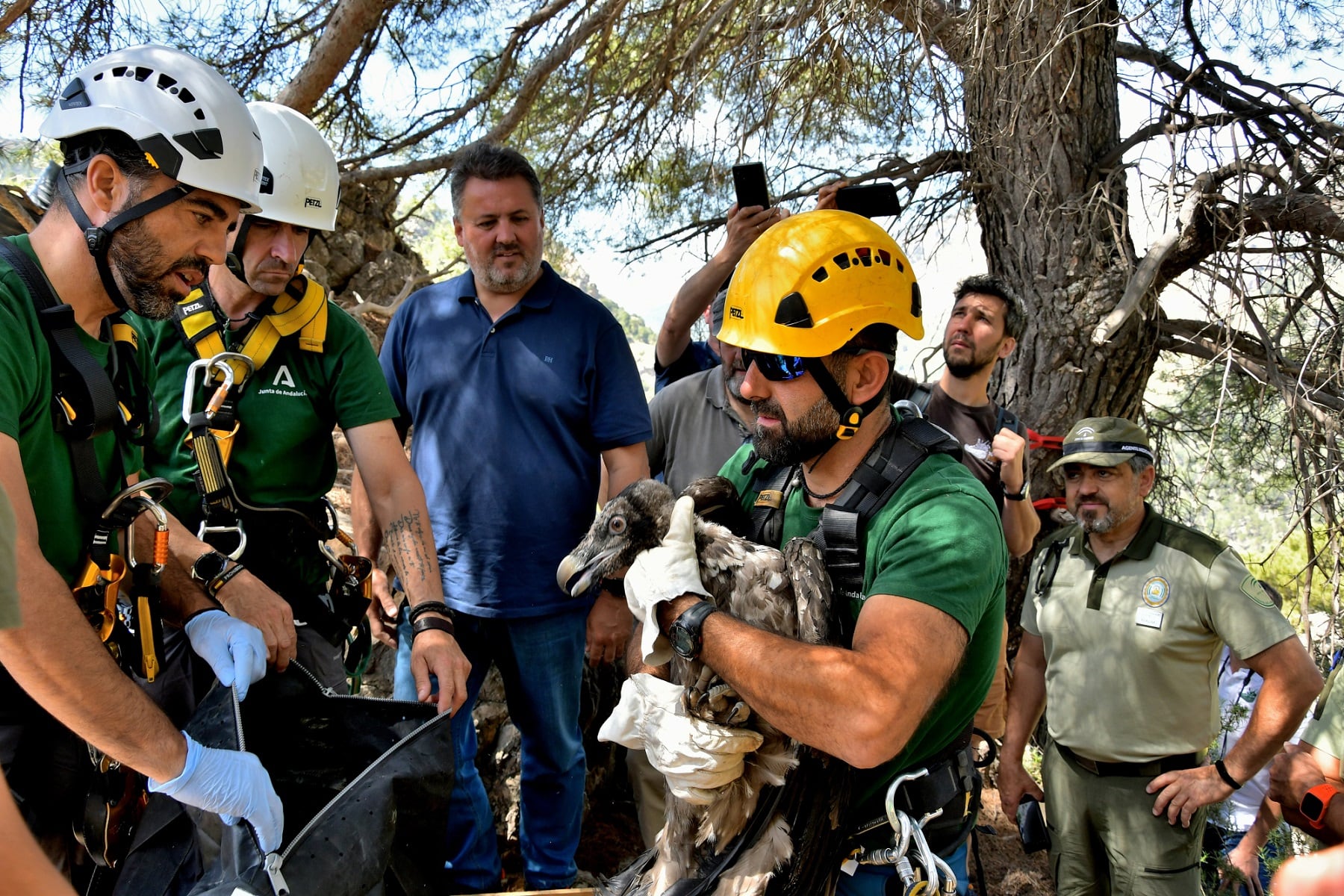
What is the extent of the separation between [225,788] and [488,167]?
7.66 feet

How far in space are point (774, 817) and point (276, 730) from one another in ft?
4.58

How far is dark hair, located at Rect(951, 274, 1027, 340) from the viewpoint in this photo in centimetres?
406

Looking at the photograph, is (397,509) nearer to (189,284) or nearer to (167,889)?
(189,284)

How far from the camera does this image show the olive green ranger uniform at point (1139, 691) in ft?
10.8

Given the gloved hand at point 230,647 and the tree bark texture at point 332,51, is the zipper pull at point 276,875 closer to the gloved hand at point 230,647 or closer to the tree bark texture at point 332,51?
the gloved hand at point 230,647

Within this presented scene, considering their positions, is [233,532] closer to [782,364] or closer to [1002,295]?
[782,364]

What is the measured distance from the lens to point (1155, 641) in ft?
11.0

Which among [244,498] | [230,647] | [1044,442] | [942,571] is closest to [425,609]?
[230,647]

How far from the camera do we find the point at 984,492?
1.89 metres

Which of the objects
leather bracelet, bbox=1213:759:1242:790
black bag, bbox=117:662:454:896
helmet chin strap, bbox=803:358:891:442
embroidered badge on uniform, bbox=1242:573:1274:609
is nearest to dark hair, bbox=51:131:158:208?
black bag, bbox=117:662:454:896

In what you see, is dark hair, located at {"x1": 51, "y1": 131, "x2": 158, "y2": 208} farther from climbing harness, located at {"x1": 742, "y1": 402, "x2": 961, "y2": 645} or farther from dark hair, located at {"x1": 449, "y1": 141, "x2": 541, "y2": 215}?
climbing harness, located at {"x1": 742, "y1": 402, "x2": 961, "y2": 645}

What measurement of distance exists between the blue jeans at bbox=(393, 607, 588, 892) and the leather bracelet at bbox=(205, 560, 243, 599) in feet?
3.27

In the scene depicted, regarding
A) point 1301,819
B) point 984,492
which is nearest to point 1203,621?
point 1301,819

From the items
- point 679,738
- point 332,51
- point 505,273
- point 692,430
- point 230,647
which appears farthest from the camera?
point 332,51
